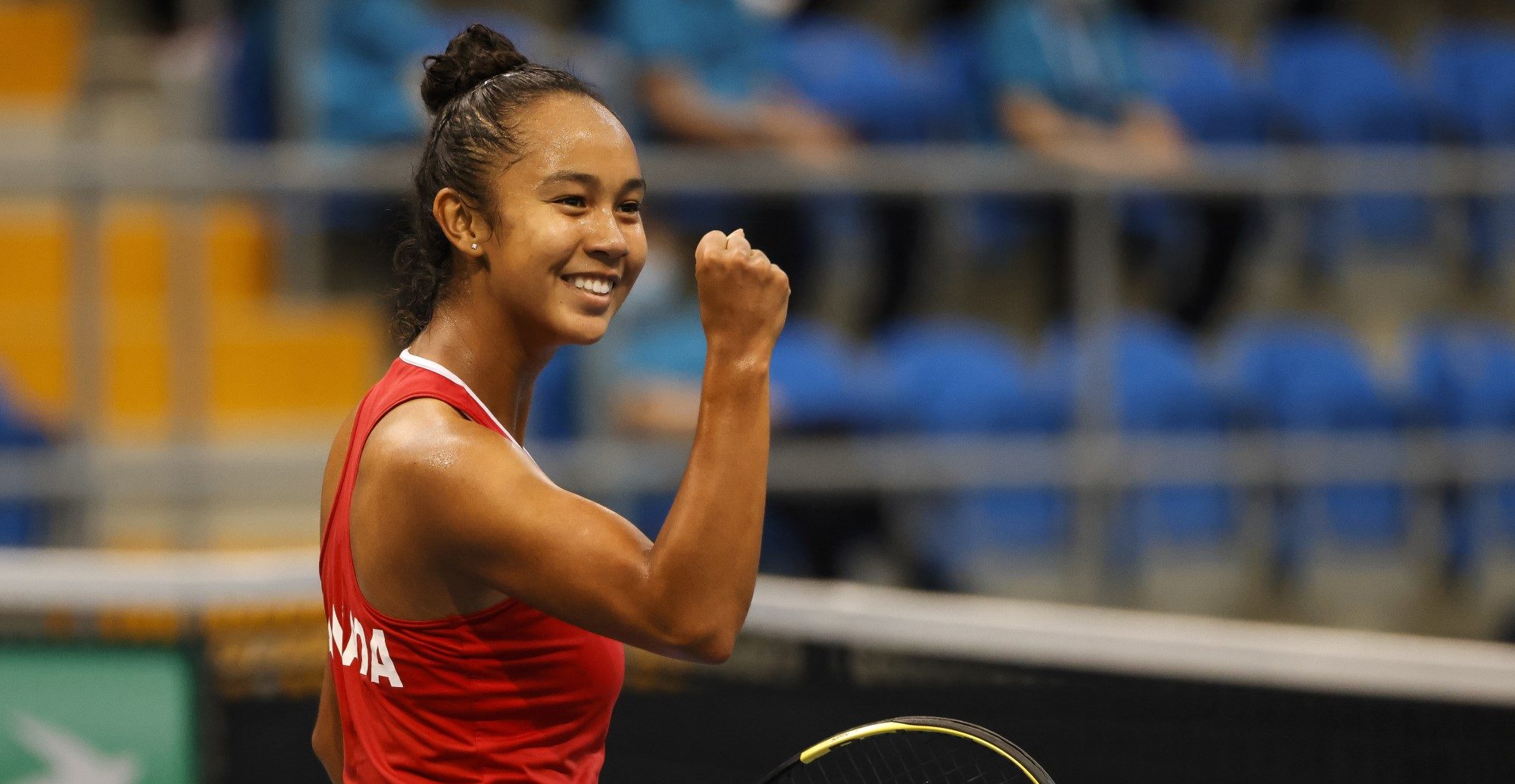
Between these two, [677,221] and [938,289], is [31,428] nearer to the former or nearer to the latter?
[677,221]

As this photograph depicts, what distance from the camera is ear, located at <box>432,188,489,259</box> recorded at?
178cm

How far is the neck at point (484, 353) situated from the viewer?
1.82m

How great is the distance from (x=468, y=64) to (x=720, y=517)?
600 millimetres

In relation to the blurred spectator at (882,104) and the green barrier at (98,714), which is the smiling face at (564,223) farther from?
the blurred spectator at (882,104)

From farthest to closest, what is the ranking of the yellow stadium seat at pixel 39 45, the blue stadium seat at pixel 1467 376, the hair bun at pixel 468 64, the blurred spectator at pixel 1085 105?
the yellow stadium seat at pixel 39 45 < the blue stadium seat at pixel 1467 376 < the blurred spectator at pixel 1085 105 < the hair bun at pixel 468 64

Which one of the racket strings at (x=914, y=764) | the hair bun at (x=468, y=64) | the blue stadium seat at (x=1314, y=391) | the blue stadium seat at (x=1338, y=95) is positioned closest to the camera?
the hair bun at (x=468, y=64)

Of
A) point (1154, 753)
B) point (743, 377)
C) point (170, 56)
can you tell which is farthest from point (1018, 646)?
point (170, 56)

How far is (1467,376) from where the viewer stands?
227 inches

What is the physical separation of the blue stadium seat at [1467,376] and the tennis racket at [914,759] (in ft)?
11.0

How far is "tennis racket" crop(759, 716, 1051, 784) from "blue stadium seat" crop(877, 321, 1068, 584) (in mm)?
2101

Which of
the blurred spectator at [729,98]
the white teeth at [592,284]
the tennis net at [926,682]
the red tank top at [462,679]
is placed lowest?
the tennis net at [926,682]

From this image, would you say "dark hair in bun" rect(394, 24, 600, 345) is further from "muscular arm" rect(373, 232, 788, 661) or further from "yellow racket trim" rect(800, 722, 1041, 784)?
"yellow racket trim" rect(800, 722, 1041, 784)

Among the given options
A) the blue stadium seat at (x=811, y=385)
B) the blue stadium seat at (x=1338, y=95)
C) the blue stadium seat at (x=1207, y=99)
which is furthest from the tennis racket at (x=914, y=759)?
the blue stadium seat at (x=1338, y=95)

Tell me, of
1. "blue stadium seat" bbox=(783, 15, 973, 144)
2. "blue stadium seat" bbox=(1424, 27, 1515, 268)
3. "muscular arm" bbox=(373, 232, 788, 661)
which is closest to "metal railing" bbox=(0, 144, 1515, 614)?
"blue stadium seat" bbox=(783, 15, 973, 144)
